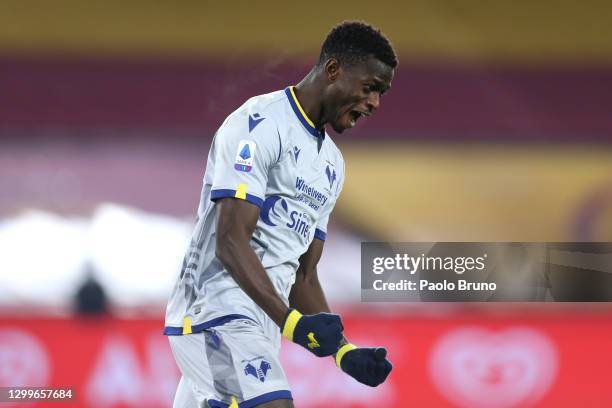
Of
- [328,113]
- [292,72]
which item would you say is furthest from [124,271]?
[328,113]

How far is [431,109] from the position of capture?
5.62 meters

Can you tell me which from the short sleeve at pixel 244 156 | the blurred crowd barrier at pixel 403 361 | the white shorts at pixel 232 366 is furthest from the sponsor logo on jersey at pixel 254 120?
the blurred crowd barrier at pixel 403 361

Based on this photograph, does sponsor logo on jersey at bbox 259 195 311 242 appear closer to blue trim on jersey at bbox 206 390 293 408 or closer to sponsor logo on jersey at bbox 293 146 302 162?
sponsor logo on jersey at bbox 293 146 302 162

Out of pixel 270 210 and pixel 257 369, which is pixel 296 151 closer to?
pixel 270 210

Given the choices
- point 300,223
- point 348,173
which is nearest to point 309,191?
point 300,223

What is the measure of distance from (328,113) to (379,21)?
3079 millimetres

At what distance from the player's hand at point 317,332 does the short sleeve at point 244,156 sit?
35cm

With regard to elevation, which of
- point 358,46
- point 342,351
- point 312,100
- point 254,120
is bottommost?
point 342,351

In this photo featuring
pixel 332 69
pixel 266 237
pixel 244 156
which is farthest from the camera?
pixel 332 69

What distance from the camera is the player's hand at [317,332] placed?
2.22 meters

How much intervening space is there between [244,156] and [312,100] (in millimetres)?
333

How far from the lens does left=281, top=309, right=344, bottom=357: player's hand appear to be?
2.22 m

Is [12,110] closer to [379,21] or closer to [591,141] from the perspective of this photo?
[379,21]

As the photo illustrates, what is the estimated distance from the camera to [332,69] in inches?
105
